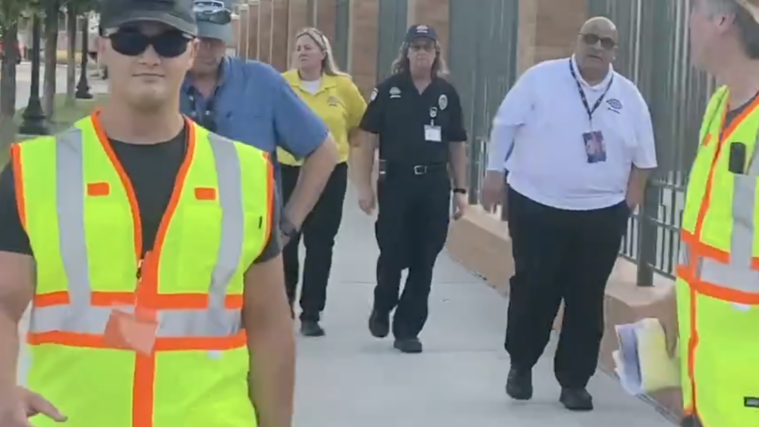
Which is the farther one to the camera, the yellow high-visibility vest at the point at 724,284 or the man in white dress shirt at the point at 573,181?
the man in white dress shirt at the point at 573,181

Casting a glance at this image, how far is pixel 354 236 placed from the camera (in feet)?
48.8

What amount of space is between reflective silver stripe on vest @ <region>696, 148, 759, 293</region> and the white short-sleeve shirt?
365cm

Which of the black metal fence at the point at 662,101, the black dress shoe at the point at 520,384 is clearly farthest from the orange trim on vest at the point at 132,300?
the black metal fence at the point at 662,101

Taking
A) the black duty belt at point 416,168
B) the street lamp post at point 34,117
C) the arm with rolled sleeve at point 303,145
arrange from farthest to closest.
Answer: the street lamp post at point 34,117, the black duty belt at point 416,168, the arm with rolled sleeve at point 303,145

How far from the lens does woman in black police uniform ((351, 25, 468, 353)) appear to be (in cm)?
838

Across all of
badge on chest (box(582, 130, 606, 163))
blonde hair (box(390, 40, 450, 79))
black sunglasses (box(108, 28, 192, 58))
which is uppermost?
blonde hair (box(390, 40, 450, 79))

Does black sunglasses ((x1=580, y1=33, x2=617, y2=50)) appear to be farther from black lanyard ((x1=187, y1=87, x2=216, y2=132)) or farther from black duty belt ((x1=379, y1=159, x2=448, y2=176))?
black lanyard ((x1=187, y1=87, x2=216, y2=132))

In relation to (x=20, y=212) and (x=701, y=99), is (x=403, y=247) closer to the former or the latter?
(x=701, y=99)

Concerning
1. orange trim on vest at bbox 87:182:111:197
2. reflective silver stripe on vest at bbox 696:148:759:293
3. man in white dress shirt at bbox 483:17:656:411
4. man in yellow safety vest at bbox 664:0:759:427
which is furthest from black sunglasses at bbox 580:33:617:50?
orange trim on vest at bbox 87:182:111:197

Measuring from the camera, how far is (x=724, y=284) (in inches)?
130

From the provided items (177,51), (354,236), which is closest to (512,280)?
(177,51)

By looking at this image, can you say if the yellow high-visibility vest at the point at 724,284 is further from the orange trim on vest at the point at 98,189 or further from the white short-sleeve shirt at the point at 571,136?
the white short-sleeve shirt at the point at 571,136

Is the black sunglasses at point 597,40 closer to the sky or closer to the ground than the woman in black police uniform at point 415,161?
closer to the sky

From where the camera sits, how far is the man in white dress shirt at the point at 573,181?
274 inches
